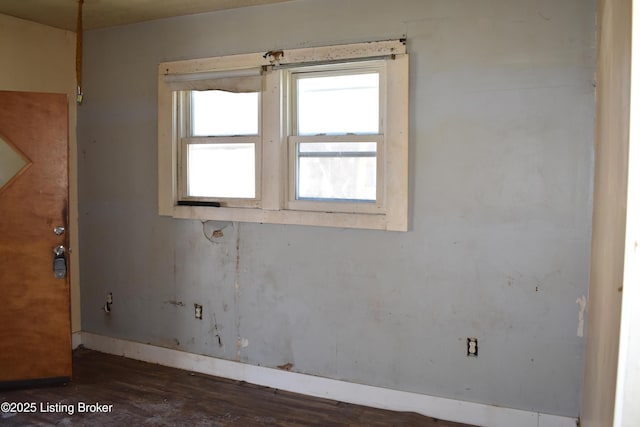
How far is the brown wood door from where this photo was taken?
3438 mm

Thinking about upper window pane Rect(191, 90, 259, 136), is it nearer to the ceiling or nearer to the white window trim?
the white window trim

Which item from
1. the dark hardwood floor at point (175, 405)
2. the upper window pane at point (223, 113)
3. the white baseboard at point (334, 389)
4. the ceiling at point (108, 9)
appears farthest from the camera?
the upper window pane at point (223, 113)

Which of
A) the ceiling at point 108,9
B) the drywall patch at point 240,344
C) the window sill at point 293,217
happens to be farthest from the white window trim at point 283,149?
the drywall patch at point 240,344

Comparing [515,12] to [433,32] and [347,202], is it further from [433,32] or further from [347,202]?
[347,202]

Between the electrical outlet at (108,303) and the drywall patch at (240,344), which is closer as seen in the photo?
the drywall patch at (240,344)

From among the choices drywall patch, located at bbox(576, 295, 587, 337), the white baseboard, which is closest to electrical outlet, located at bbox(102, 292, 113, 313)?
the white baseboard

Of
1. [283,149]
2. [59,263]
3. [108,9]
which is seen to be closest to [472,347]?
[283,149]

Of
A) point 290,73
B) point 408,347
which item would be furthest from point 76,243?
point 408,347

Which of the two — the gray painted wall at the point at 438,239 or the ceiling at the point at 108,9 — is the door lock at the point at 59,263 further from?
the ceiling at the point at 108,9

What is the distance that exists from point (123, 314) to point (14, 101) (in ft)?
5.89

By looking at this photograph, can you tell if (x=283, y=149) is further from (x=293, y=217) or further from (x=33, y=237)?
(x=33, y=237)

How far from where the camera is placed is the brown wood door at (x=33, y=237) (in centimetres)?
344

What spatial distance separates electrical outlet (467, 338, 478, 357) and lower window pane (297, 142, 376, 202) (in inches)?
40.9

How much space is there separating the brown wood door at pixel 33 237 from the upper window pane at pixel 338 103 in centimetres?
169
